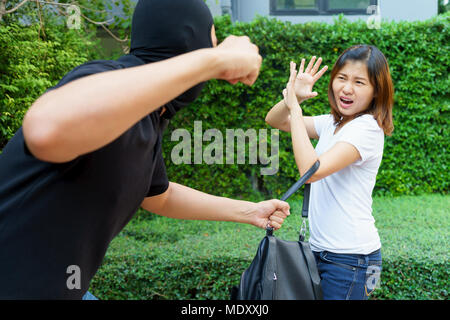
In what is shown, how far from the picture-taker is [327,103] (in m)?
5.95

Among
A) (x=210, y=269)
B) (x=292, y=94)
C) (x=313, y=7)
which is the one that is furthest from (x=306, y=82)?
(x=313, y=7)

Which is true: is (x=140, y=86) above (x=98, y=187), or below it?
above

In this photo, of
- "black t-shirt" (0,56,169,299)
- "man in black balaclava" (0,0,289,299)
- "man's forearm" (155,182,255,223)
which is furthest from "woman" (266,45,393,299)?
"black t-shirt" (0,56,169,299)

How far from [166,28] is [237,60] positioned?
36 cm

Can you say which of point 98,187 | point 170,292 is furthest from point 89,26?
point 98,187

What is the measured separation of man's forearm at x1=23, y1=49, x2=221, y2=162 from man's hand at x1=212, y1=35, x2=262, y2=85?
0.27 feet

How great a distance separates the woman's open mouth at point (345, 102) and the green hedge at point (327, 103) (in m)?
3.63

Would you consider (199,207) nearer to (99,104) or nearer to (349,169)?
(349,169)

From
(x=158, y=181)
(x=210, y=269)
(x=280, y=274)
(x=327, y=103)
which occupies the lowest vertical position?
(x=210, y=269)

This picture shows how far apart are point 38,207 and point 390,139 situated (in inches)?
229

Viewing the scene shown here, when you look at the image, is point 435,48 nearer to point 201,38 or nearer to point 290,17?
point 290,17

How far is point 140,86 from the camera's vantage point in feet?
2.92

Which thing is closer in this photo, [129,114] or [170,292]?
[129,114]
